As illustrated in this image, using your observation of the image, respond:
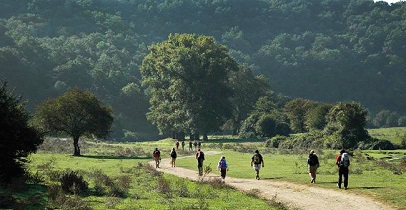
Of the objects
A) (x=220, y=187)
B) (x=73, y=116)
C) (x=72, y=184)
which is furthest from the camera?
(x=73, y=116)

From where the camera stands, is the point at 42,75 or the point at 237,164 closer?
the point at 237,164

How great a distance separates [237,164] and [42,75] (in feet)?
418

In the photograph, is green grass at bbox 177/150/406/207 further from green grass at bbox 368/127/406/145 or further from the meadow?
green grass at bbox 368/127/406/145

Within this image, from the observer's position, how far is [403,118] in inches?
7067

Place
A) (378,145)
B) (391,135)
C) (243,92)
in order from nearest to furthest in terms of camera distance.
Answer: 1. (378,145)
2. (391,135)
3. (243,92)

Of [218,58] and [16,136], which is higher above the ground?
[218,58]

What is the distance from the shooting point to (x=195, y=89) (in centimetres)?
10881

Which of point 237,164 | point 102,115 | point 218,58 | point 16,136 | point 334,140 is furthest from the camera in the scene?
point 218,58

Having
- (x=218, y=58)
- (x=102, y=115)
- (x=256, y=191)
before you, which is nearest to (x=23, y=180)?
(x=256, y=191)

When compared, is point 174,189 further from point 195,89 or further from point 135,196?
point 195,89

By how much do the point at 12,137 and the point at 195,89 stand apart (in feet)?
256

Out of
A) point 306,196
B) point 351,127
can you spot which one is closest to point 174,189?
point 306,196

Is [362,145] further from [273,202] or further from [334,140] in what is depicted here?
[273,202]

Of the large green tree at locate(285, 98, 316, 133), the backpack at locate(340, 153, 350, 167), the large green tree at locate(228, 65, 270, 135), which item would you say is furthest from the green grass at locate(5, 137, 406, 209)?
the large green tree at locate(228, 65, 270, 135)
